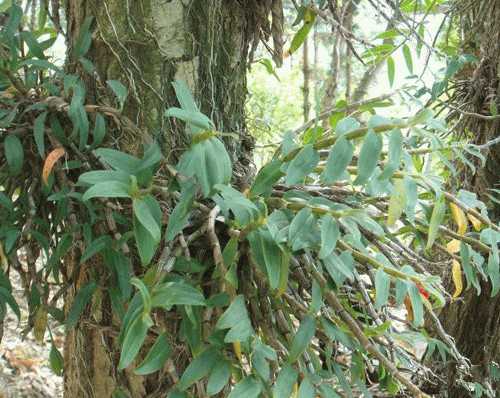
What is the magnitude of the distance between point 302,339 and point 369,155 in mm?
183

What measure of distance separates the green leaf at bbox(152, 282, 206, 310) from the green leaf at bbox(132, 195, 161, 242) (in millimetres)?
46

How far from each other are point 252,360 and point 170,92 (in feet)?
1.12

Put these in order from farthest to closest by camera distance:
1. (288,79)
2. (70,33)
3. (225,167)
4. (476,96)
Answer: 1. (288,79)
2. (476,96)
3. (70,33)
4. (225,167)

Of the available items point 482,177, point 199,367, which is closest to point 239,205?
point 199,367

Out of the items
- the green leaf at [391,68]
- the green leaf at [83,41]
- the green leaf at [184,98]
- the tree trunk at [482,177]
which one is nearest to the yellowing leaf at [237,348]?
the green leaf at [184,98]

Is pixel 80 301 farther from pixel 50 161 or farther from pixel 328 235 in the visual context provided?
pixel 328 235

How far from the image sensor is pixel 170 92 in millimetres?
726

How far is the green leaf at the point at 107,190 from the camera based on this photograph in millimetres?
482

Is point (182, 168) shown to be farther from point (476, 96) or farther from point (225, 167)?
point (476, 96)

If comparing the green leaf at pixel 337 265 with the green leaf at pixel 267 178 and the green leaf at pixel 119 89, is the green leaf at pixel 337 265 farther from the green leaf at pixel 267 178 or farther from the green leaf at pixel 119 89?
the green leaf at pixel 119 89

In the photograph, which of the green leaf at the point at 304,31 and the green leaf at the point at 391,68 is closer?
the green leaf at the point at 304,31

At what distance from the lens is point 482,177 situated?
1.25 metres

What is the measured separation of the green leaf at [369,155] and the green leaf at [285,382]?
19cm

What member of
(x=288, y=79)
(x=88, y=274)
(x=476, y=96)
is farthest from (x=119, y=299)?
(x=288, y=79)
